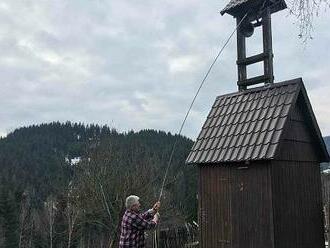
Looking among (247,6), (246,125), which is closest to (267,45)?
(247,6)

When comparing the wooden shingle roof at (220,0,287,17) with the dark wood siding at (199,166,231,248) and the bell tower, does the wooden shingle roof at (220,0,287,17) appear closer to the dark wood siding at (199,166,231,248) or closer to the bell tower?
the bell tower

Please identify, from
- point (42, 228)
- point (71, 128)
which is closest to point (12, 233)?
point (42, 228)

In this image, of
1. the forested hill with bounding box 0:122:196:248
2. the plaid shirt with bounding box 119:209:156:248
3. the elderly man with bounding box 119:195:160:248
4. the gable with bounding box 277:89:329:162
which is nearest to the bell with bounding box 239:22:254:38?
the gable with bounding box 277:89:329:162

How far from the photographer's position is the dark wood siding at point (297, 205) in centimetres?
897

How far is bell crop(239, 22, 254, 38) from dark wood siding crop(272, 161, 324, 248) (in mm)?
3401

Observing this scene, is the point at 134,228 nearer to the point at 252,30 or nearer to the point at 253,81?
the point at 253,81

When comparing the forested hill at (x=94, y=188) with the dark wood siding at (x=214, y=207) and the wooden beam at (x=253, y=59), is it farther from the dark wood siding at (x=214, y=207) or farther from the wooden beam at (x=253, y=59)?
the dark wood siding at (x=214, y=207)

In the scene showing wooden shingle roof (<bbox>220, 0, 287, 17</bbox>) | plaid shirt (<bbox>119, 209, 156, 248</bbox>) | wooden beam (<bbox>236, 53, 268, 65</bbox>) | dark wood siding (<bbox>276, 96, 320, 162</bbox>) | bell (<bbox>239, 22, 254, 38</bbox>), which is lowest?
plaid shirt (<bbox>119, 209, 156, 248</bbox>)

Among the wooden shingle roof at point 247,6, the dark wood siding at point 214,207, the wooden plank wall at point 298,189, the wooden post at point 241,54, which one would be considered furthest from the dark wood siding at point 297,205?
the wooden shingle roof at point 247,6

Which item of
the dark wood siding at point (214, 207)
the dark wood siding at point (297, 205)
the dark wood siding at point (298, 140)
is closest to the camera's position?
the dark wood siding at point (297, 205)

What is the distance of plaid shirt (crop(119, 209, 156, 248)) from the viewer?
23.5 feet

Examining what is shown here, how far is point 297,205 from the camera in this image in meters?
9.37

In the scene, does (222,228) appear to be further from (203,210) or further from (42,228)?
(42,228)

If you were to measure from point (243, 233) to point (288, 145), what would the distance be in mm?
1940
